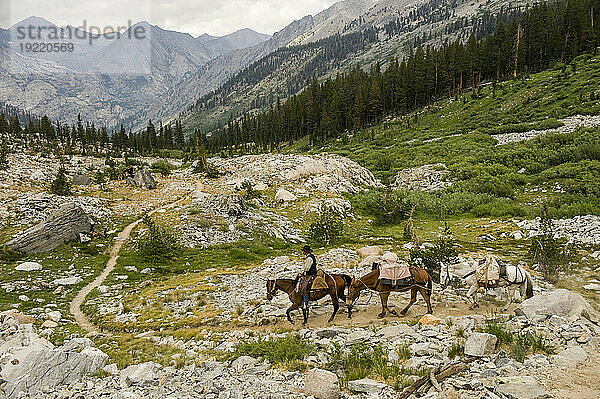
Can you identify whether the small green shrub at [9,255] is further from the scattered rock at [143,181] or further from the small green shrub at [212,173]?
the small green shrub at [212,173]

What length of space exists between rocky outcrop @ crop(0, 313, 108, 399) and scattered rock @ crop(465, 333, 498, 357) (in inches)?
376

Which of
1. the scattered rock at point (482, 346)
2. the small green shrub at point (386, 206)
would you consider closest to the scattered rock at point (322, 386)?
the scattered rock at point (482, 346)

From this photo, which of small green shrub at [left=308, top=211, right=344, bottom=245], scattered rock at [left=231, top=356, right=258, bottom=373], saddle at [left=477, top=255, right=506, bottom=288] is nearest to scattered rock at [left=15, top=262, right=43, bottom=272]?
scattered rock at [left=231, top=356, right=258, bottom=373]

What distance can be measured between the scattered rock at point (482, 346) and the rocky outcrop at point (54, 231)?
75.4ft

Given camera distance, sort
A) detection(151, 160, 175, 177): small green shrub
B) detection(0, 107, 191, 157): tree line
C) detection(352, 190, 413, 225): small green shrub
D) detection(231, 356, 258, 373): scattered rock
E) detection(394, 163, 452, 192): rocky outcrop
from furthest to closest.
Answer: detection(0, 107, 191, 157): tree line, detection(151, 160, 175, 177): small green shrub, detection(394, 163, 452, 192): rocky outcrop, detection(352, 190, 413, 225): small green shrub, detection(231, 356, 258, 373): scattered rock

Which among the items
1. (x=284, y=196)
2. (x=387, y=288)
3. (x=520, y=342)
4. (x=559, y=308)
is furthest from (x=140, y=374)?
(x=284, y=196)

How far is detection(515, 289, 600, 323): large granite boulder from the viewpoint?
28.6ft

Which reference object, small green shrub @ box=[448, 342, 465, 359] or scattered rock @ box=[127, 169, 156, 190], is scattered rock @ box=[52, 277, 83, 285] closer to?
small green shrub @ box=[448, 342, 465, 359]

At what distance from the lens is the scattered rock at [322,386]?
268 inches

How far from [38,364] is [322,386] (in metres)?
7.07

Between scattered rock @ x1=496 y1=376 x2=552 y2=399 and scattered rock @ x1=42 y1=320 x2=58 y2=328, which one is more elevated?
scattered rock @ x1=496 y1=376 x2=552 y2=399

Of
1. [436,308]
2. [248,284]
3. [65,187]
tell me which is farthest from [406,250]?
[65,187]

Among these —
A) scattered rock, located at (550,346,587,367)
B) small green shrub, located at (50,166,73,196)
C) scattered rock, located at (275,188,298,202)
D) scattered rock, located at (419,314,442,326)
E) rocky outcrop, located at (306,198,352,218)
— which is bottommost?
scattered rock, located at (419,314,442,326)

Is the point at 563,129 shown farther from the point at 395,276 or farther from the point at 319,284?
the point at 319,284
